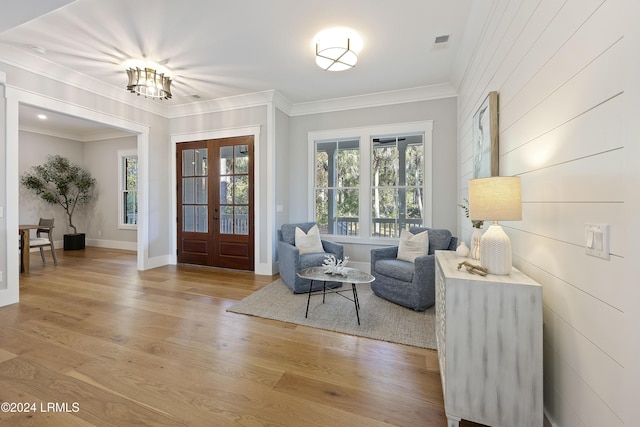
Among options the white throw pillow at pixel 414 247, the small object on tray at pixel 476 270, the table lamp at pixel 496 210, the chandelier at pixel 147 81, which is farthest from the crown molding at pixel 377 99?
the small object on tray at pixel 476 270

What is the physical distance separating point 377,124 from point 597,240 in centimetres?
377

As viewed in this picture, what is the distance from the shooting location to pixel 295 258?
352cm

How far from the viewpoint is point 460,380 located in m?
1.37

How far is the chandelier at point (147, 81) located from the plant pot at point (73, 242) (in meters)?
5.12

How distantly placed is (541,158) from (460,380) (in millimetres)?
1230

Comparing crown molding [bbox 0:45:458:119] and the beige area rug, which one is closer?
the beige area rug

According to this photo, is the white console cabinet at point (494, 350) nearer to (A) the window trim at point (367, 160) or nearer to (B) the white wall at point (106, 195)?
(A) the window trim at point (367, 160)

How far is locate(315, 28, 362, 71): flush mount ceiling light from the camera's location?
282cm

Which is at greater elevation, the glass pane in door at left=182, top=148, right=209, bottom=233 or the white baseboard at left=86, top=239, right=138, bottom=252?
the glass pane in door at left=182, top=148, right=209, bottom=233

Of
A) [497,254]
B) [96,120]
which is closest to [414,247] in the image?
[497,254]

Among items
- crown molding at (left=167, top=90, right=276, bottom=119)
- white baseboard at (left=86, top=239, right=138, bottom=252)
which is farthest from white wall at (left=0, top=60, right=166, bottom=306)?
white baseboard at (left=86, top=239, right=138, bottom=252)

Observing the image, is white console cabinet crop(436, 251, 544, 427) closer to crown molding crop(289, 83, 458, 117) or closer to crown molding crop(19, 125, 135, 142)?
crown molding crop(289, 83, 458, 117)

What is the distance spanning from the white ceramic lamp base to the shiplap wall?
0.56 feet

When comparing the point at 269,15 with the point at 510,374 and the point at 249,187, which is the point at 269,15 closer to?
the point at 249,187
